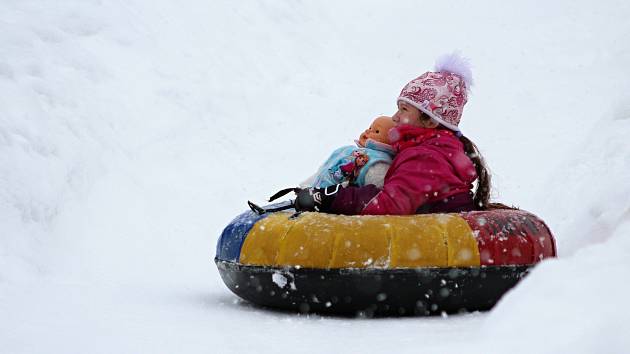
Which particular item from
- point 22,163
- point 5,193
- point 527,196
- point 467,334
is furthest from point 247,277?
point 527,196

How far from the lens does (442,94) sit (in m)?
4.62

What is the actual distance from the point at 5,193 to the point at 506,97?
818 cm

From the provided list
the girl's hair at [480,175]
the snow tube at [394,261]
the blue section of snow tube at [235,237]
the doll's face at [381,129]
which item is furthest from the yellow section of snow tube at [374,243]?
the doll's face at [381,129]

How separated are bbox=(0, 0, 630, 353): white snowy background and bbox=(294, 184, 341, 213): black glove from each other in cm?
66

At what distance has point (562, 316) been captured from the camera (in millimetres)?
2018

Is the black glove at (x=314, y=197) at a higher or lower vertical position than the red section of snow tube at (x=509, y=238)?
lower

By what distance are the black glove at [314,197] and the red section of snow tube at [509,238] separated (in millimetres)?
771

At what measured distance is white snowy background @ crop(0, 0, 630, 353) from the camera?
2.99m

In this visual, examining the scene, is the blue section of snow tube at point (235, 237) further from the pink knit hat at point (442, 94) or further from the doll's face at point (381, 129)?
the pink knit hat at point (442, 94)

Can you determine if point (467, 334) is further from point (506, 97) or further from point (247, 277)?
point (506, 97)

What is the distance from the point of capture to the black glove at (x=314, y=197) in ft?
14.6

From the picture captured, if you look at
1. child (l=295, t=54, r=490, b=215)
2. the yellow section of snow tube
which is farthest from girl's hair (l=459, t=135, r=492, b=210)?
the yellow section of snow tube

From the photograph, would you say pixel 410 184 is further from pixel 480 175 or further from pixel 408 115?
pixel 480 175

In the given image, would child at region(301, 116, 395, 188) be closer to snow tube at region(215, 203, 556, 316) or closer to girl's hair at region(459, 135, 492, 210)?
girl's hair at region(459, 135, 492, 210)
